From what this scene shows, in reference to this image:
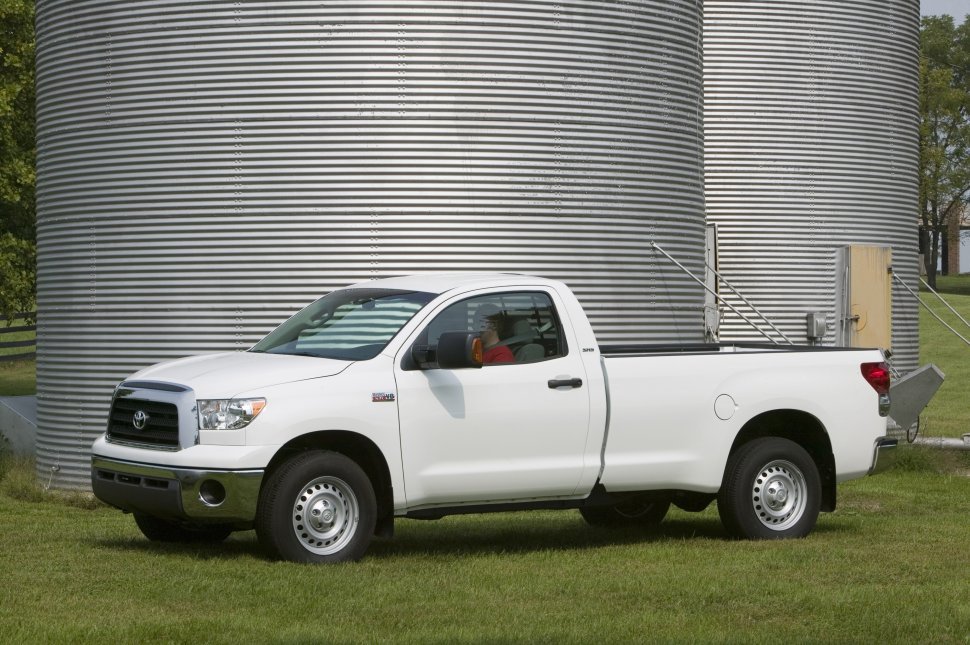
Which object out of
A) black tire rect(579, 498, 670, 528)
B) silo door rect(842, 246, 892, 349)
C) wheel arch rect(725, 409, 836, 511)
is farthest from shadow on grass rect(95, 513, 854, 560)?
silo door rect(842, 246, 892, 349)

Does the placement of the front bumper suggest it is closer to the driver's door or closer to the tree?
the driver's door

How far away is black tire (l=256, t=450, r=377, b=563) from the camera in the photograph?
33.2 ft

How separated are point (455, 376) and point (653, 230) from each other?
619cm

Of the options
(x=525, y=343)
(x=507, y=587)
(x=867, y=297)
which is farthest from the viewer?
(x=867, y=297)

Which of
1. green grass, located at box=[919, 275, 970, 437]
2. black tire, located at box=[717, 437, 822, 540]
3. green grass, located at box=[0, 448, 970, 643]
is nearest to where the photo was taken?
green grass, located at box=[0, 448, 970, 643]

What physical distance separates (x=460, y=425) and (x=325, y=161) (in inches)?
203

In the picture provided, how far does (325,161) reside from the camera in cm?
1523

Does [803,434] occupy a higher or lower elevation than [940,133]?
lower

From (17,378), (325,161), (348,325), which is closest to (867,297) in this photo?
(325,161)

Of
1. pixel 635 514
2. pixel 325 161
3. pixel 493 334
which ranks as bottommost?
pixel 635 514

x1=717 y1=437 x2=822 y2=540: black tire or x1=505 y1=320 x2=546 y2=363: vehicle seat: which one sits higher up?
x1=505 y1=320 x2=546 y2=363: vehicle seat

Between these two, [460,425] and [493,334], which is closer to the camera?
[460,425]

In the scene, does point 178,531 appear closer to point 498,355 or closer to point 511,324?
point 498,355

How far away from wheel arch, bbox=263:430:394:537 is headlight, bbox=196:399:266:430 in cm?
32
